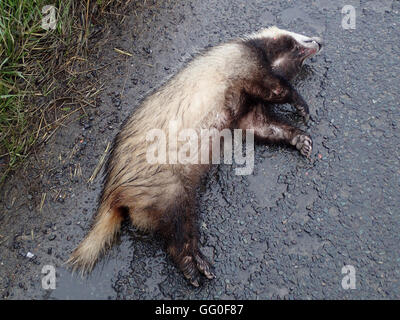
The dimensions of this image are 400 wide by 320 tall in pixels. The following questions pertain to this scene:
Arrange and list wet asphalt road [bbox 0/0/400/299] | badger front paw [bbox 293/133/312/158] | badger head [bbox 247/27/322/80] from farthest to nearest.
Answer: badger head [bbox 247/27/322/80] < badger front paw [bbox 293/133/312/158] < wet asphalt road [bbox 0/0/400/299]

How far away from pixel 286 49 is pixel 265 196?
1.19 meters

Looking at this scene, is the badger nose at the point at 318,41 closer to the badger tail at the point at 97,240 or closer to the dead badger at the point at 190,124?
the dead badger at the point at 190,124

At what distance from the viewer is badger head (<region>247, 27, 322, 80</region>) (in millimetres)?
3264

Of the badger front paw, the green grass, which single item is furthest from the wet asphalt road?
the green grass

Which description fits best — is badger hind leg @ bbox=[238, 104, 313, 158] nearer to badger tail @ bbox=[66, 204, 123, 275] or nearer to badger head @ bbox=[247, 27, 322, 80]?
badger head @ bbox=[247, 27, 322, 80]

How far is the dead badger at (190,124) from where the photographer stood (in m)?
2.51

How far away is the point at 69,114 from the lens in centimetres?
314

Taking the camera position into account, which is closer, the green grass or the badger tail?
the badger tail

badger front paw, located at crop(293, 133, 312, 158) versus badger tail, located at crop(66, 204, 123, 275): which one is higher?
badger front paw, located at crop(293, 133, 312, 158)

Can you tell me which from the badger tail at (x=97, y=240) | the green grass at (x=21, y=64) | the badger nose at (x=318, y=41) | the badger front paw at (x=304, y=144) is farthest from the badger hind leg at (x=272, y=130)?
the green grass at (x=21, y=64)

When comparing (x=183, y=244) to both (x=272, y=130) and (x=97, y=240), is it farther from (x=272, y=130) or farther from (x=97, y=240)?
(x=272, y=130)

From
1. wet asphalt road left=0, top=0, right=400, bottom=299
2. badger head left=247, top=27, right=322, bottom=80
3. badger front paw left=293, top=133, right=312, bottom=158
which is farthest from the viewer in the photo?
badger head left=247, top=27, right=322, bottom=80

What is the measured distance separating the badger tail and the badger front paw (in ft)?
3.94

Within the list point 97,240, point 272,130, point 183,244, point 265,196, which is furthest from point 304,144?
point 97,240
